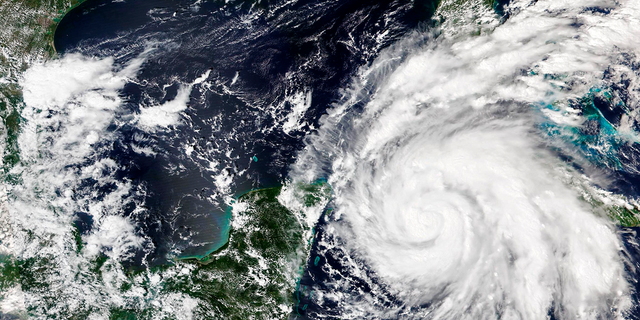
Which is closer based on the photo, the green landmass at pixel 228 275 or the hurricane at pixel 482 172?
the hurricane at pixel 482 172

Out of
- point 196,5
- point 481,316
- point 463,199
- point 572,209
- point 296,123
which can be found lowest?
point 481,316

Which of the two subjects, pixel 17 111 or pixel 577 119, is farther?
pixel 17 111

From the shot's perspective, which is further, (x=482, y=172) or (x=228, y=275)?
(x=228, y=275)

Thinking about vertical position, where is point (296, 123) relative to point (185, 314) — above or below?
above

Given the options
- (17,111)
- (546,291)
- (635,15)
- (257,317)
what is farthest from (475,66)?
(17,111)

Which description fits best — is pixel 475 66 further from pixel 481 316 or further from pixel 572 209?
pixel 481 316

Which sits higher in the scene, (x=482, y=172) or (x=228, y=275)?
(x=482, y=172)

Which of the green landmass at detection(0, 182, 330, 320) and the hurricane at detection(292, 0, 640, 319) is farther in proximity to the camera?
the green landmass at detection(0, 182, 330, 320)

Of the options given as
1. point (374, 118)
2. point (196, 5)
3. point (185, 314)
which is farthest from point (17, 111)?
point (374, 118)
